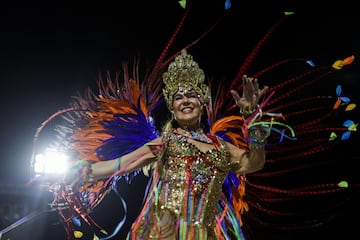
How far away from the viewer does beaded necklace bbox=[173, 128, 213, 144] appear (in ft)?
7.69

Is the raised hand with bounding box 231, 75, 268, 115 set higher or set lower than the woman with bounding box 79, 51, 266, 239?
higher

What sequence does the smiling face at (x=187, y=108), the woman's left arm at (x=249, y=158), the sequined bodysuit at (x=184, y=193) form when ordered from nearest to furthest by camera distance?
the sequined bodysuit at (x=184, y=193)
the woman's left arm at (x=249, y=158)
the smiling face at (x=187, y=108)

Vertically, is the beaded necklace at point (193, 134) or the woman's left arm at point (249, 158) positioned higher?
the beaded necklace at point (193, 134)

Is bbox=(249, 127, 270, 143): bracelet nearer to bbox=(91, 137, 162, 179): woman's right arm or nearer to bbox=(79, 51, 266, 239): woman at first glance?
bbox=(79, 51, 266, 239): woman

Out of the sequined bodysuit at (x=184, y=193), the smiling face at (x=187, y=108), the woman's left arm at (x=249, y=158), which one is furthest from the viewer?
the smiling face at (x=187, y=108)

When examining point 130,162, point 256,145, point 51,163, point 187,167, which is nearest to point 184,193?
point 187,167

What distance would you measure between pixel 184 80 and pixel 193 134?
303mm

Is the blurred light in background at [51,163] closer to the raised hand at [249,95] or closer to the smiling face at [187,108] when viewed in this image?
the smiling face at [187,108]

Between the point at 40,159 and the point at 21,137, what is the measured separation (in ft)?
3.98

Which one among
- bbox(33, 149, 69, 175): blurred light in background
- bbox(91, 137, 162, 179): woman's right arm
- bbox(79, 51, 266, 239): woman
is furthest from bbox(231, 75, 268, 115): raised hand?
bbox(33, 149, 69, 175): blurred light in background

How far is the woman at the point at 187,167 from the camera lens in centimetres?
216

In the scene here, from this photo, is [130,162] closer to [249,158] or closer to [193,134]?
[193,134]

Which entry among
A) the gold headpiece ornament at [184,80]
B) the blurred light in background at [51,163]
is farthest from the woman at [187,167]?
the blurred light in background at [51,163]

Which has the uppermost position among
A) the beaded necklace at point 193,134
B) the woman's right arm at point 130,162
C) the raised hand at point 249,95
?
the raised hand at point 249,95
